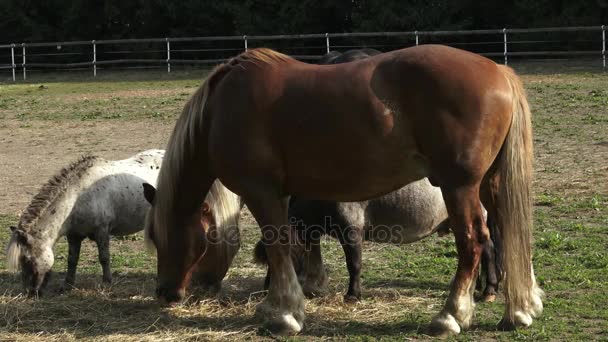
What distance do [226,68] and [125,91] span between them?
51.4ft

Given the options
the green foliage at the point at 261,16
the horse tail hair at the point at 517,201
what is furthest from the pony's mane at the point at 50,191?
the green foliage at the point at 261,16

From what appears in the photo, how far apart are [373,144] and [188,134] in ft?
4.12

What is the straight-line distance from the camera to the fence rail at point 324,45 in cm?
2353

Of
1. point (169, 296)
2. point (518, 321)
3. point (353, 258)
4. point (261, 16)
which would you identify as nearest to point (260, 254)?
point (353, 258)

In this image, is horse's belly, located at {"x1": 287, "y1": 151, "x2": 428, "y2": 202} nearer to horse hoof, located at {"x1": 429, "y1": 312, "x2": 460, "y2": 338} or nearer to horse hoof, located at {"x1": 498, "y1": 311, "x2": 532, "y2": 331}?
horse hoof, located at {"x1": 429, "y1": 312, "x2": 460, "y2": 338}

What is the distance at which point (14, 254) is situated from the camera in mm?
6402

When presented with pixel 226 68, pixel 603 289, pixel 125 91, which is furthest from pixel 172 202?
pixel 125 91

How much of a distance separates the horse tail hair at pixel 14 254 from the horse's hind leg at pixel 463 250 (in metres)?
3.15

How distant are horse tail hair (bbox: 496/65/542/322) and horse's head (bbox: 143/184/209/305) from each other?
2.02 meters

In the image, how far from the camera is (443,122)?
5043mm

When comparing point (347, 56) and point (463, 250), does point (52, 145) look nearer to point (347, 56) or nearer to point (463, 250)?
point (347, 56)

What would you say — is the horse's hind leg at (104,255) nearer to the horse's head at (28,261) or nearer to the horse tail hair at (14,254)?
the horse's head at (28,261)

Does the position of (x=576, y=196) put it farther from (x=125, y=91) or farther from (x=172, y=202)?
(x=125, y=91)

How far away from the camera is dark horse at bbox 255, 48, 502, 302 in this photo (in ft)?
20.5
